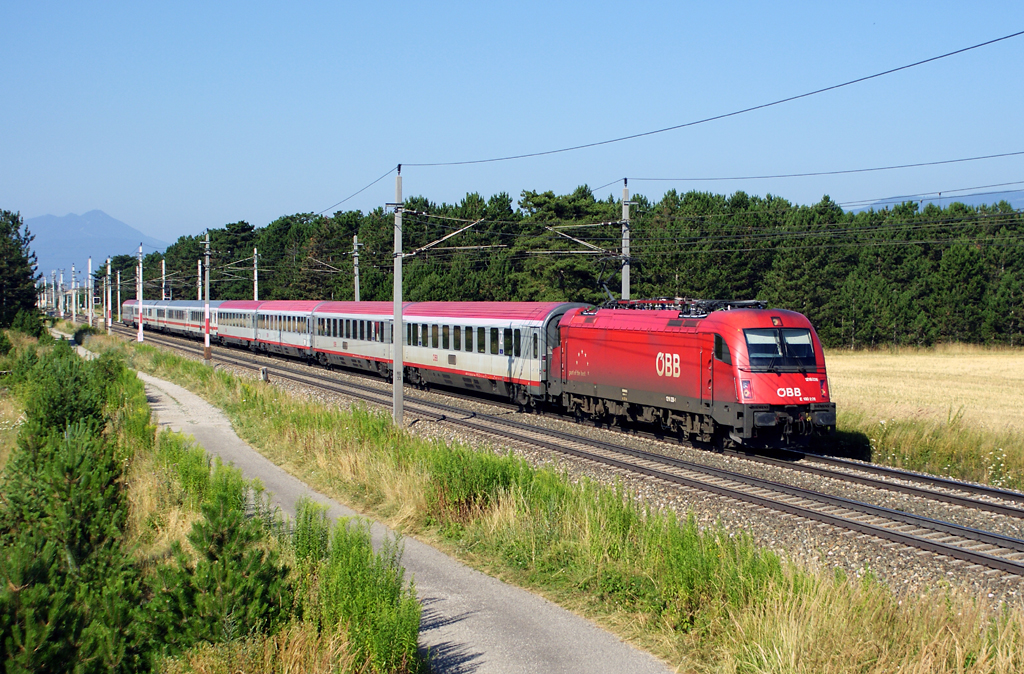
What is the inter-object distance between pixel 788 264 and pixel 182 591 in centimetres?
6013

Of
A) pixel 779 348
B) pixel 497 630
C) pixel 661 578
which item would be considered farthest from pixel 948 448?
pixel 497 630

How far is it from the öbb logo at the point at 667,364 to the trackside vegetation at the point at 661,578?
6.32 meters

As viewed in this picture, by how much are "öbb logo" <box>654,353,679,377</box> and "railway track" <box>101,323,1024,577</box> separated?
6.50ft

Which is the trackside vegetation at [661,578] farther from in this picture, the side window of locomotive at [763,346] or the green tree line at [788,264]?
the green tree line at [788,264]

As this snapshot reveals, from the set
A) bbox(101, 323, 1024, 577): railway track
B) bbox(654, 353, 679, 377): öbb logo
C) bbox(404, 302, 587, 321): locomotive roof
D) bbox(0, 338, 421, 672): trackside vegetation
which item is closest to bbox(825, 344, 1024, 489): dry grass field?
bbox(101, 323, 1024, 577): railway track

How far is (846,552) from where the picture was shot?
11266 millimetres

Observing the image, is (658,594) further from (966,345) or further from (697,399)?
(966,345)

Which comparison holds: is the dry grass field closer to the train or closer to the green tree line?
the train

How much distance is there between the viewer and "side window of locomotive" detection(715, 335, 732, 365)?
17.8m

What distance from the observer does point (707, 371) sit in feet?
60.3

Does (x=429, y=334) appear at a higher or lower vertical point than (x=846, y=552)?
higher

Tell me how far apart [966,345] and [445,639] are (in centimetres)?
6329

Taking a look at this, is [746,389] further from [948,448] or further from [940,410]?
[940,410]

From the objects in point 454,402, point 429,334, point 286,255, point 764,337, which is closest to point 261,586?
point 764,337
